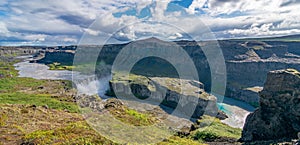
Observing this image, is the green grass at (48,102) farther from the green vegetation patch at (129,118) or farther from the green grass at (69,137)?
the green grass at (69,137)

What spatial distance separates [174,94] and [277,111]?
71205mm

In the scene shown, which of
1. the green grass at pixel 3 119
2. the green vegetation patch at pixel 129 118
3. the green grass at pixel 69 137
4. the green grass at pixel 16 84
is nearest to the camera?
the green grass at pixel 69 137

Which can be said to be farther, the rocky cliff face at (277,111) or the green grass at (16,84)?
the green grass at (16,84)

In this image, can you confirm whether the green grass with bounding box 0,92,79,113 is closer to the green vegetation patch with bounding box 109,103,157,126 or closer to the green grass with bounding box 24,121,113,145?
the green vegetation patch with bounding box 109,103,157,126

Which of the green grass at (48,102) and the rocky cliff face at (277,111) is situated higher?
the rocky cliff face at (277,111)

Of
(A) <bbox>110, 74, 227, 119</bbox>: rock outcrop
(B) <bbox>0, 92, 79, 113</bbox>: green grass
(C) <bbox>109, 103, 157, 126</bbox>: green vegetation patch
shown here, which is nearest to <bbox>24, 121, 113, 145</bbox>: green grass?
(C) <bbox>109, 103, 157, 126</bbox>: green vegetation patch

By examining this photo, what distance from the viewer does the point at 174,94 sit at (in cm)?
10750

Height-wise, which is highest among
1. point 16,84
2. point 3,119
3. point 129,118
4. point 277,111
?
point 277,111

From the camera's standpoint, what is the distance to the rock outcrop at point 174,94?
327 feet

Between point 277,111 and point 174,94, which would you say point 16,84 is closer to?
point 174,94

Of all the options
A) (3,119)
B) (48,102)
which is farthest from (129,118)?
(48,102)

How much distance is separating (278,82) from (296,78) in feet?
8.71

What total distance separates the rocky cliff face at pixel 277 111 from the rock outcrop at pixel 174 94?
54770 mm

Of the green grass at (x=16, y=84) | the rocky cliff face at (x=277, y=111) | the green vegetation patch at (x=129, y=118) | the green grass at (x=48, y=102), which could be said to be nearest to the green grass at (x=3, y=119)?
the green vegetation patch at (x=129, y=118)
